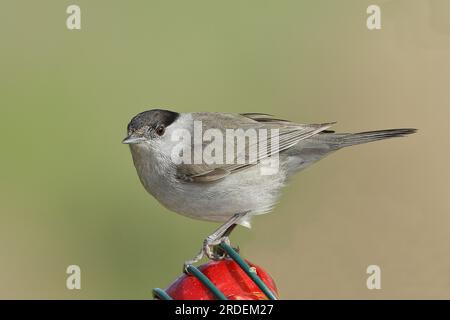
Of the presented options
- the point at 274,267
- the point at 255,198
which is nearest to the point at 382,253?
the point at 274,267

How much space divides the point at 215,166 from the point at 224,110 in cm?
287

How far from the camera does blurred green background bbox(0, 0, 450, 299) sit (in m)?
7.09

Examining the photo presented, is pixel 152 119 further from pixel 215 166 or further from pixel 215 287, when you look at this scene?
pixel 215 287

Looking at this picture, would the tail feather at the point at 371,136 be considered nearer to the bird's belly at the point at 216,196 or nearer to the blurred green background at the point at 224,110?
the bird's belly at the point at 216,196

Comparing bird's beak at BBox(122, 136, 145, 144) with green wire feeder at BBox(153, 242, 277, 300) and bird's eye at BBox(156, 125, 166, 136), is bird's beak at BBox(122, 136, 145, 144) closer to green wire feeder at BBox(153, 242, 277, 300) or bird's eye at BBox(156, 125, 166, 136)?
bird's eye at BBox(156, 125, 166, 136)

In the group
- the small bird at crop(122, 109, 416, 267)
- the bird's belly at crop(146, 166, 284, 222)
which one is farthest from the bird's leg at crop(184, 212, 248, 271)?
the bird's belly at crop(146, 166, 284, 222)

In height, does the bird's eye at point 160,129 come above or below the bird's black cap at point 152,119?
→ below

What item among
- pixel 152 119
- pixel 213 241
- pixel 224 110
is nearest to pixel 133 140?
pixel 152 119

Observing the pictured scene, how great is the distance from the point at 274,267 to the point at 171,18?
3.16 meters

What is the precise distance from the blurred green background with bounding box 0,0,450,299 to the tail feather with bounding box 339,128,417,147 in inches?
71.9

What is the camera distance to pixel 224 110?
25.8 ft

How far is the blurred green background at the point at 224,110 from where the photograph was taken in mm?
7090

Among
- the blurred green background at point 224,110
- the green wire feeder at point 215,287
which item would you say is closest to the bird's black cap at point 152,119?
the green wire feeder at point 215,287

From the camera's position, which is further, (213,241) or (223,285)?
(213,241)
